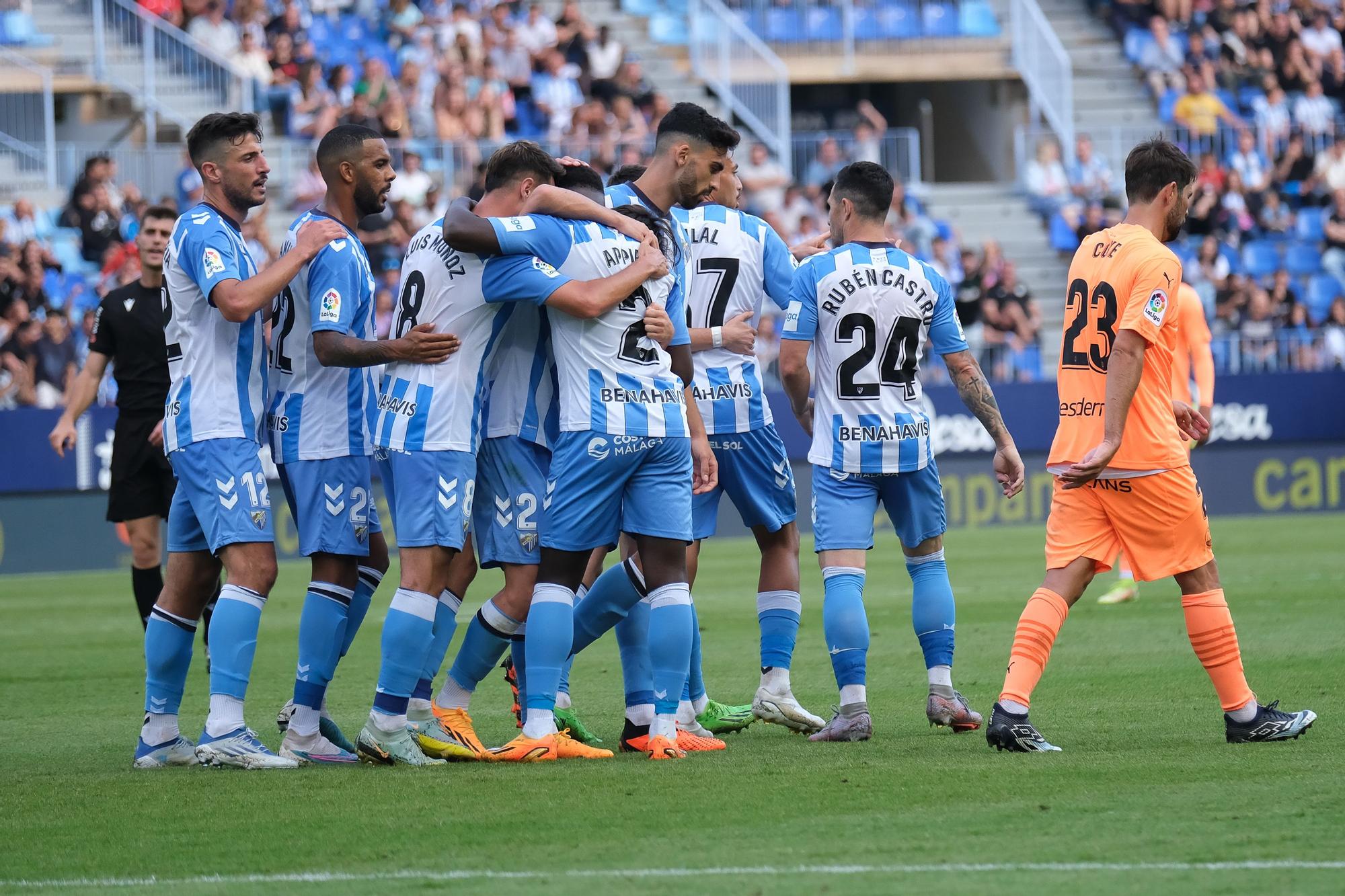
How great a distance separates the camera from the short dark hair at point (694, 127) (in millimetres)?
6930

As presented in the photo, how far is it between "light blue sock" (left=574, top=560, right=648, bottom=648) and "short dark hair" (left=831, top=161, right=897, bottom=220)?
70.2 inches

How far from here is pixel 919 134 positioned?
34.5 metres

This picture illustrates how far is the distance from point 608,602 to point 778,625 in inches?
35.8

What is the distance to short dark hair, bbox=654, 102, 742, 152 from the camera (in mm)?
6930

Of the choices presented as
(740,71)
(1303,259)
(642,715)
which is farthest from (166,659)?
(1303,259)

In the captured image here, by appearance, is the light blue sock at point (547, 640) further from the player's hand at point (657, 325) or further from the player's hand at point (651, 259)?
the player's hand at point (651, 259)

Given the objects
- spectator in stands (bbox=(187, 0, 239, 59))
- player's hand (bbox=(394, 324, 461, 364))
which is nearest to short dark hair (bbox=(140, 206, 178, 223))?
player's hand (bbox=(394, 324, 461, 364))

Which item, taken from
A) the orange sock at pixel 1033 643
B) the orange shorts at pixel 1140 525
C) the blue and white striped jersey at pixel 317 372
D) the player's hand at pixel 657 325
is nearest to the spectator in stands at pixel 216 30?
the blue and white striped jersey at pixel 317 372

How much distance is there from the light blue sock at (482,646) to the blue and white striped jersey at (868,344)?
150cm

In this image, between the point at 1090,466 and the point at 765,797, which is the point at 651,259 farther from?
the point at 765,797

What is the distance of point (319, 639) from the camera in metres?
7.09

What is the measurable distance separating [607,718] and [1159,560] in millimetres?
2678

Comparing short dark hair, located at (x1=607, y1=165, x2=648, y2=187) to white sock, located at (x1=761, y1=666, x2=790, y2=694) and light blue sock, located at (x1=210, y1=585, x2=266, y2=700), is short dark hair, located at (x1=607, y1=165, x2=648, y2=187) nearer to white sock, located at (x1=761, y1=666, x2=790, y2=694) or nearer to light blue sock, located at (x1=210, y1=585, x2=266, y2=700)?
white sock, located at (x1=761, y1=666, x2=790, y2=694)

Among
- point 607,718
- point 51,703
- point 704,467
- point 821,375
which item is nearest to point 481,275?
point 704,467
